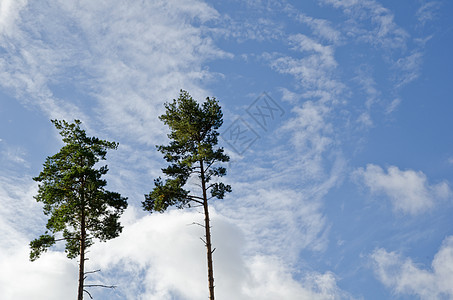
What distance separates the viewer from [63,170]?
24594mm

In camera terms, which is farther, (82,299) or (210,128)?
(210,128)

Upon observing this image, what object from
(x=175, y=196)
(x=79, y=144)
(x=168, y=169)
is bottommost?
(x=175, y=196)

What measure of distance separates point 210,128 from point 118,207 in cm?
741

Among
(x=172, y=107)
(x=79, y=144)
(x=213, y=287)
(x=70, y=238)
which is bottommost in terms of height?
(x=213, y=287)

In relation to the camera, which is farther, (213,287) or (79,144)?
(79,144)

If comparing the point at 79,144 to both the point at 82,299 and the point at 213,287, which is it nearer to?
the point at 82,299

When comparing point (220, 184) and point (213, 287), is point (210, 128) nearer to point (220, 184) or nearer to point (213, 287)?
point (220, 184)

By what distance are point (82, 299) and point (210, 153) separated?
1048 cm

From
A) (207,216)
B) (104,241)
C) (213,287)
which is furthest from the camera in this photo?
(104,241)

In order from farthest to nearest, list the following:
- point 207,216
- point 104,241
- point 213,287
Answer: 1. point 104,241
2. point 207,216
3. point 213,287

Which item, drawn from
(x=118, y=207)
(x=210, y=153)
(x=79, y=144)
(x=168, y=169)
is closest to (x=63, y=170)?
(x=79, y=144)

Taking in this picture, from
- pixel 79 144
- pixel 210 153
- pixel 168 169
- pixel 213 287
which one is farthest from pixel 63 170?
pixel 213 287

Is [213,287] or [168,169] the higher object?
[168,169]

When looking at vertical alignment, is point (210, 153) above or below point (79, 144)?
below
